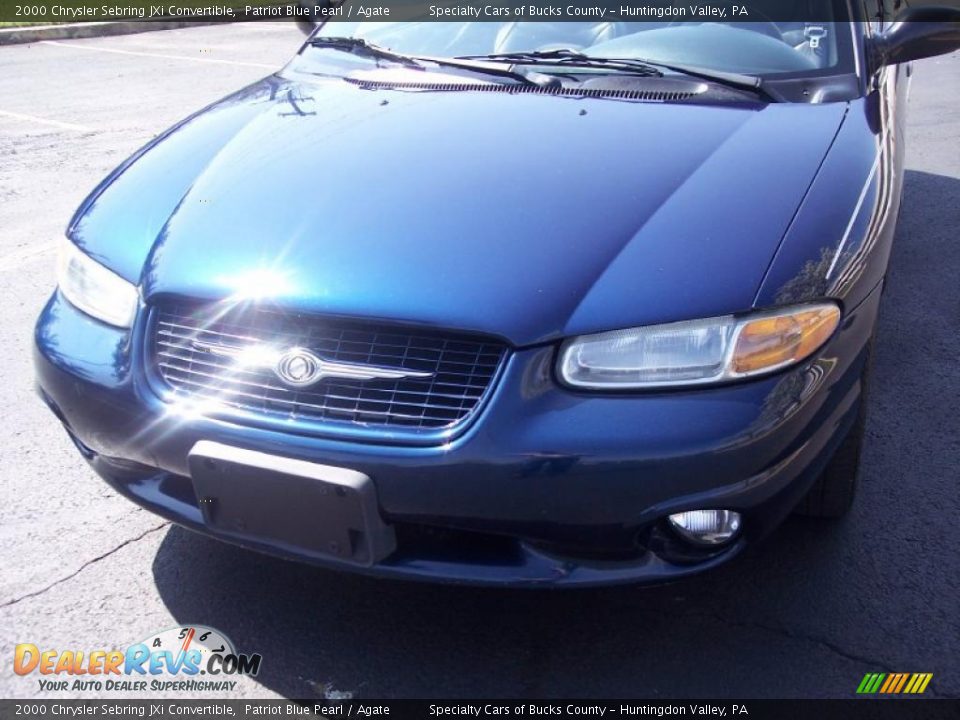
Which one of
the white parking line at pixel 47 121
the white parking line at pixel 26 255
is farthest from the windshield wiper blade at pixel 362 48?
the white parking line at pixel 47 121

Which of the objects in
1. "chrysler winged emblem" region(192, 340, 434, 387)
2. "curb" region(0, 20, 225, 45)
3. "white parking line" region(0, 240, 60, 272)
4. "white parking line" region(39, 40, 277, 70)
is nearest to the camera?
"chrysler winged emblem" region(192, 340, 434, 387)

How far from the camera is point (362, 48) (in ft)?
11.2

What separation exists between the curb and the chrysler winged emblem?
1222 centimetres

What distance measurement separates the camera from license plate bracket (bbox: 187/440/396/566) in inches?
76.8

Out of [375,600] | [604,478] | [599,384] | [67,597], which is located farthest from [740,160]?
[67,597]

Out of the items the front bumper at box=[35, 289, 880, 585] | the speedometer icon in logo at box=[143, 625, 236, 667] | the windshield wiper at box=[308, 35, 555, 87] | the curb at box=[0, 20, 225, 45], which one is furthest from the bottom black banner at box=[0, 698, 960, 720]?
the curb at box=[0, 20, 225, 45]

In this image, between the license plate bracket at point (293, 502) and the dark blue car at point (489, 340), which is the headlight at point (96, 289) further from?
the license plate bracket at point (293, 502)

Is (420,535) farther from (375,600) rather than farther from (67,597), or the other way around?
(67,597)

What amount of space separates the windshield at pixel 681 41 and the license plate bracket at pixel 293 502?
164 centimetres

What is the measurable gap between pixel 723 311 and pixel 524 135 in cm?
87

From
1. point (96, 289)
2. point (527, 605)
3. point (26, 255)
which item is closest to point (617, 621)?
point (527, 605)

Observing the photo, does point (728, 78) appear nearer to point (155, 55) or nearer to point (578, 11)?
point (578, 11)

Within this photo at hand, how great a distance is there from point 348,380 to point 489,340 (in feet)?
0.98

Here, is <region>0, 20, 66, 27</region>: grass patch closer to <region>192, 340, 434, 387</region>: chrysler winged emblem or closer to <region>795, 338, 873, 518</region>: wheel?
<region>192, 340, 434, 387</region>: chrysler winged emblem
